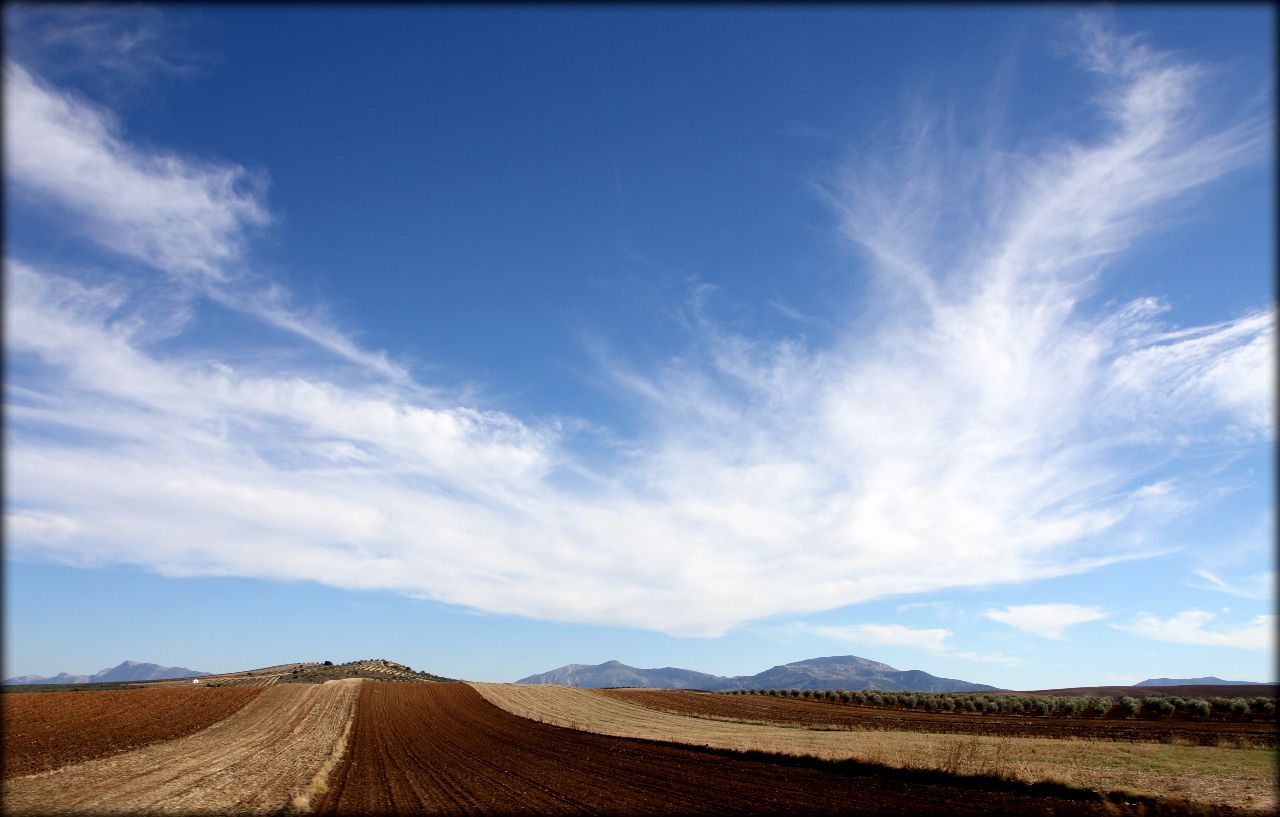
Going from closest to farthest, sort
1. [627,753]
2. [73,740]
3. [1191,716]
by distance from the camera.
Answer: [627,753]
[73,740]
[1191,716]

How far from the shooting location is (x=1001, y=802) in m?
20.1

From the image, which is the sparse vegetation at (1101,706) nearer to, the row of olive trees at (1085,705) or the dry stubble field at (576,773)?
the row of olive trees at (1085,705)

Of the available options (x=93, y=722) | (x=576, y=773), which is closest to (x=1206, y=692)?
(x=576, y=773)

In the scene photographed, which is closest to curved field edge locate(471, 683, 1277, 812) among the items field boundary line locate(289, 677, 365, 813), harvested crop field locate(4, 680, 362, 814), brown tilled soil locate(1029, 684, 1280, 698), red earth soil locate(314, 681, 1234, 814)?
red earth soil locate(314, 681, 1234, 814)

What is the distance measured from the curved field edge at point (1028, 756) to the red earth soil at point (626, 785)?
215cm

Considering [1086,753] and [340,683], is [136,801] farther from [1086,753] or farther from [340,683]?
[340,683]

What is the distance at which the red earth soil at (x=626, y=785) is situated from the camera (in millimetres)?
19953

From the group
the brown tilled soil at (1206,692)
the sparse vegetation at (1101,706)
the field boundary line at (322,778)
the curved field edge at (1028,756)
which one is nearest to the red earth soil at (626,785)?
the field boundary line at (322,778)

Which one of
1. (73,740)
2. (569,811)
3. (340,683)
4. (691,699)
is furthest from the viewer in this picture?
(340,683)

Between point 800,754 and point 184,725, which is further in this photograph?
point 184,725

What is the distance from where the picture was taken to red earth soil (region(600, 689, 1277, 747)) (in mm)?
38656

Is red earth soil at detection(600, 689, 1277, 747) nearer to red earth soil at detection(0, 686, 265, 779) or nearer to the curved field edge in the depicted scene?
the curved field edge

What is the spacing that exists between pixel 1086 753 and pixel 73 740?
52.3 meters

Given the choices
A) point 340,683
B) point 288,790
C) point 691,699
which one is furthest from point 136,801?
point 340,683
